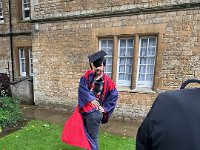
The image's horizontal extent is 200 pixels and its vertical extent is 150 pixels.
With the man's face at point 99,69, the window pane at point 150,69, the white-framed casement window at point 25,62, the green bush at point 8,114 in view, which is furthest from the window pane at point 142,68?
the white-framed casement window at point 25,62

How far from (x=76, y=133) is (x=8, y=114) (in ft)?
12.8

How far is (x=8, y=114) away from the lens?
761 cm

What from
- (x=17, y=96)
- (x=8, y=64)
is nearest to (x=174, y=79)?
(x=17, y=96)

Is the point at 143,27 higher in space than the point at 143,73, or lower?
higher

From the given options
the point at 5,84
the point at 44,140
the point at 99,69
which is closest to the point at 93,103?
the point at 99,69

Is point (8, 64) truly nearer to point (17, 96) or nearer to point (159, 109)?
point (17, 96)

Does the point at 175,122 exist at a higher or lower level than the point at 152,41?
lower

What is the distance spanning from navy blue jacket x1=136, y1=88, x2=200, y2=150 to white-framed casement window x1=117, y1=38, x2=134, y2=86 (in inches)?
270

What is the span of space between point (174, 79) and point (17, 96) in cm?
737

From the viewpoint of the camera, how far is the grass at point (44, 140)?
5477 mm

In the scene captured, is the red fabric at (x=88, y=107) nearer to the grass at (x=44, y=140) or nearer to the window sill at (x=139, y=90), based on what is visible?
the grass at (x=44, y=140)

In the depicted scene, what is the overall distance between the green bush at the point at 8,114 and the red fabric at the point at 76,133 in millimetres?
2962

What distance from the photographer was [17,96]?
1081 centimetres

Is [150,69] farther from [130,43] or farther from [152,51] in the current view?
[130,43]
